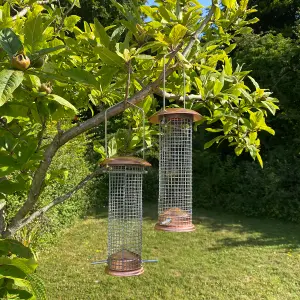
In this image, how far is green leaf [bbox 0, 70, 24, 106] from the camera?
86 cm

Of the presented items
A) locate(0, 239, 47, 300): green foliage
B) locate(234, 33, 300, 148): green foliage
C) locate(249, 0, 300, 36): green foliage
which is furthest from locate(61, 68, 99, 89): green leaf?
locate(249, 0, 300, 36): green foliage

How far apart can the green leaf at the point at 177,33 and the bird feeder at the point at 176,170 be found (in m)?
0.87

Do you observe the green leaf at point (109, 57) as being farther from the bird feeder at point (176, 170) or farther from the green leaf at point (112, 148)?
the bird feeder at point (176, 170)

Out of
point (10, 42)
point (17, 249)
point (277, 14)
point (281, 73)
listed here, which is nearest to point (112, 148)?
point (17, 249)

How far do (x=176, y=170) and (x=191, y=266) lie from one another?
2.95 m

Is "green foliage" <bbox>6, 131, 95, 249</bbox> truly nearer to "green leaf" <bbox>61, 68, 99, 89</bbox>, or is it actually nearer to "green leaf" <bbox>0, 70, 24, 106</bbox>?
"green leaf" <bbox>61, 68, 99, 89</bbox>

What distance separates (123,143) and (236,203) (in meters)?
7.20

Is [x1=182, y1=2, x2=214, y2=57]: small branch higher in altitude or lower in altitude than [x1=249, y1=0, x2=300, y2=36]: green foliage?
lower

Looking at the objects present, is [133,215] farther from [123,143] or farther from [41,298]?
[41,298]

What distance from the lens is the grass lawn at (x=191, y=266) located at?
4320mm

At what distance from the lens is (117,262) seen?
2.06 meters

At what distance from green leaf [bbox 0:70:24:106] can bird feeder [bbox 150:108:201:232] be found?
1.35 m

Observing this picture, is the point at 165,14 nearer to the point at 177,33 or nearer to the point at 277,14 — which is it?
the point at 177,33

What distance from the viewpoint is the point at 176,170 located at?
8.59 feet
